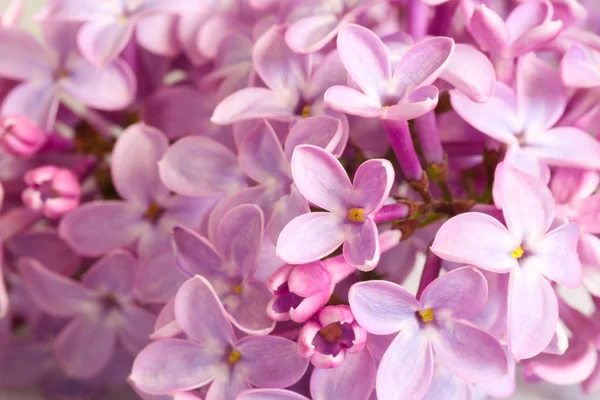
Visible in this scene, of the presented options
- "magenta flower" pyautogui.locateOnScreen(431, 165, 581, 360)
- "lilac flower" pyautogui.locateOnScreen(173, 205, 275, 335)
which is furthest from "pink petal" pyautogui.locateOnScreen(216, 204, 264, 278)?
"magenta flower" pyautogui.locateOnScreen(431, 165, 581, 360)

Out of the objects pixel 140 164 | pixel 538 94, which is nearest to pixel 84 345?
pixel 140 164

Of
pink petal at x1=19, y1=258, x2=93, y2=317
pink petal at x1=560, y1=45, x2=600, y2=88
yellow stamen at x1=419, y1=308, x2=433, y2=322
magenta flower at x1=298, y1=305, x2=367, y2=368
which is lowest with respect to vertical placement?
pink petal at x1=19, y1=258, x2=93, y2=317

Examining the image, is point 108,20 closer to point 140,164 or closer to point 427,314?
point 140,164

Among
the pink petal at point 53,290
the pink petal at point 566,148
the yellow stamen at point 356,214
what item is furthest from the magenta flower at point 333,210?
the pink petal at point 53,290

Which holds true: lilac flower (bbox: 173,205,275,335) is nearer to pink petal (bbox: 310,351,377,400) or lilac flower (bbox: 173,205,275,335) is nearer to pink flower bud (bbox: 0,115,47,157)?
pink petal (bbox: 310,351,377,400)

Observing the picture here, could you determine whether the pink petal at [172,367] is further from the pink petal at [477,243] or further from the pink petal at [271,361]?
the pink petal at [477,243]

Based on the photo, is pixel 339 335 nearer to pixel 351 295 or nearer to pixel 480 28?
pixel 351 295
